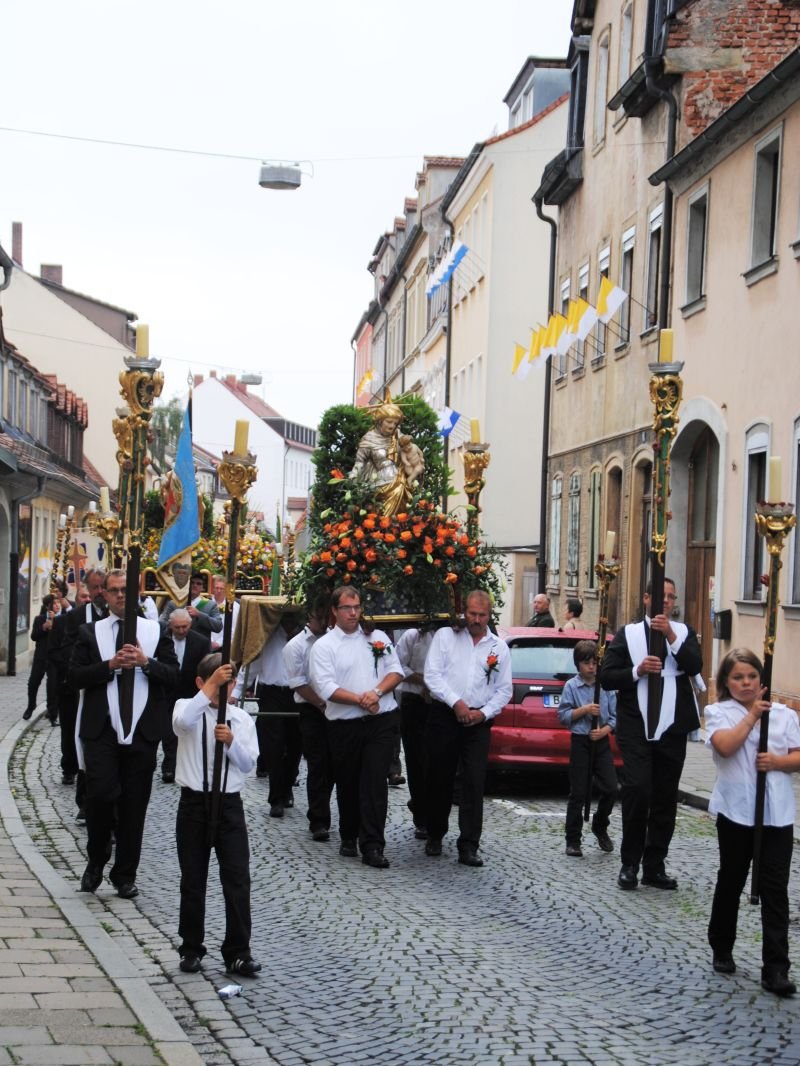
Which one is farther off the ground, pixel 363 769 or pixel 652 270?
pixel 652 270

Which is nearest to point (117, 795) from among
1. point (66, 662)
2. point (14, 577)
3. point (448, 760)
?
point (448, 760)

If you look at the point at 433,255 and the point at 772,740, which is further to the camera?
the point at 433,255

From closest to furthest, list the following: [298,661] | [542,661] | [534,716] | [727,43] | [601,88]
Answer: [298,661] → [534,716] → [542,661] → [727,43] → [601,88]

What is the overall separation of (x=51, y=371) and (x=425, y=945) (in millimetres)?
55790

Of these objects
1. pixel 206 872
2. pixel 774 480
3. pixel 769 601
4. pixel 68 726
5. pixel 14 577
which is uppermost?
pixel 774 480

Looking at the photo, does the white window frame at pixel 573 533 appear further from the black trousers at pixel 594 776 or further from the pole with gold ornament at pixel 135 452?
the pole with gold ornament at pixel 135 452

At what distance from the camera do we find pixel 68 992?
6902mm

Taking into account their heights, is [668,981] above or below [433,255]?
below

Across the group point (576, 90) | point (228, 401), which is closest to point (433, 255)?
point (576, 90)

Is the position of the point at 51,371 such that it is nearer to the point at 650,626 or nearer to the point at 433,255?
the point at 433,255

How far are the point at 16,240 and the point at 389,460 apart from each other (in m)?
56.4

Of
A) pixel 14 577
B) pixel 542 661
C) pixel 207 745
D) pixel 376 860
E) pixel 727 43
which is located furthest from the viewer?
pixel 14 577

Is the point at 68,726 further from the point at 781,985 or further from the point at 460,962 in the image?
the point at 781,985

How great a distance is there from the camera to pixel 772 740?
7926mm
